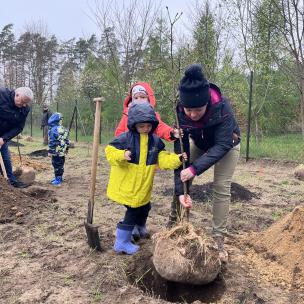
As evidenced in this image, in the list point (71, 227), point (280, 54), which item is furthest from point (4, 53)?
point (71, 227)

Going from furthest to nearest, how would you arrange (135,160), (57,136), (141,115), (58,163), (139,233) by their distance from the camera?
1. (58,163)
2. (57,136)
3. (139,233)
4. (135,160)
5. (141,115)

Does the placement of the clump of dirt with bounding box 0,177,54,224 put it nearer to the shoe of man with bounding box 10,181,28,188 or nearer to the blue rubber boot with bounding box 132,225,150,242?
the shoe of man with bounding box 10,181,28,188

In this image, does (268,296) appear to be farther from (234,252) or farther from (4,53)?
(4,53)

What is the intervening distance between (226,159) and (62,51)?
41174 millimetres

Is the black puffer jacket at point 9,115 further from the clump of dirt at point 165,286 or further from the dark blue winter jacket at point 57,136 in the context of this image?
the clump of dirt at point 165,286

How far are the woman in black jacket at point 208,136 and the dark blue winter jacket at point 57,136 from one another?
4.52m

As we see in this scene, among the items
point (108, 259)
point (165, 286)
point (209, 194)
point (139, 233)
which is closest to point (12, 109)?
point (209, 194)

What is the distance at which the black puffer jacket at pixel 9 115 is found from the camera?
6.90 metres

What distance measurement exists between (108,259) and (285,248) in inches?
64.5

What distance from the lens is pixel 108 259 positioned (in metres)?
3.85

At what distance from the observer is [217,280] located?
3482mm

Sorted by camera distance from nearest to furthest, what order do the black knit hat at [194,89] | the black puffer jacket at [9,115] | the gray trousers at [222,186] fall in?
the black knit hat at [194,89] < the gray trousers at [222,186] < the black puffer jacket at [9,115]

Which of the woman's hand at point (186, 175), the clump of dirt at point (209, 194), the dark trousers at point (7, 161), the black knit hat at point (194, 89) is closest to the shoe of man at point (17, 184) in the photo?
the dark trousers at point (7, 161)

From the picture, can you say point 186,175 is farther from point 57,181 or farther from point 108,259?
point 57,181
